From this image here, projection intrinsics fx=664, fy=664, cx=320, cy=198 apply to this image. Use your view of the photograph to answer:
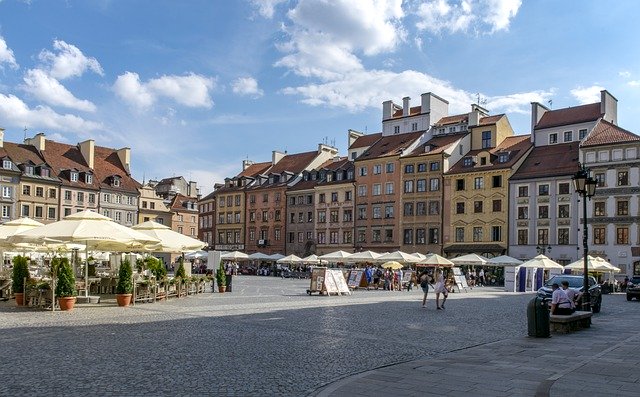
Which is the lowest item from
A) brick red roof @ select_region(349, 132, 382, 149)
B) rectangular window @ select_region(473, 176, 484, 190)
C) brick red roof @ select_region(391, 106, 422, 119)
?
rectangular window @ select_region(473, 176, 484, 190)

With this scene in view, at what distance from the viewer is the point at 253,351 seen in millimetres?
12680

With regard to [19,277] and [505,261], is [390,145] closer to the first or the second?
[505,261]

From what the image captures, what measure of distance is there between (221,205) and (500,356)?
79239mm

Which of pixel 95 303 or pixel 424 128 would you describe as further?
pixel 424 128

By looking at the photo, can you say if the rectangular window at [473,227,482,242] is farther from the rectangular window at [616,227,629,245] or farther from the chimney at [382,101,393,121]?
the chimney at [382,101,393,121]

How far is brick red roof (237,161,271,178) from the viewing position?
295ft

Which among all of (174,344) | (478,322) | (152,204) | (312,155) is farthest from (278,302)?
(152,204)

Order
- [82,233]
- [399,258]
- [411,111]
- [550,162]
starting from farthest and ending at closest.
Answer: [411,111], [550,162], [399,258], [82,233]

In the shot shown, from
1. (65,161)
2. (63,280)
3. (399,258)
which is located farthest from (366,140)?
(63,280)

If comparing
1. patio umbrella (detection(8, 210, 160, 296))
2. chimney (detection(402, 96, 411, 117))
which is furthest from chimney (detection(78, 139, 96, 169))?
patio umbrella (detection(8, 210, 160, 296))

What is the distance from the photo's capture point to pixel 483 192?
210 feet

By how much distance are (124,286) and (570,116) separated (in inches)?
2097

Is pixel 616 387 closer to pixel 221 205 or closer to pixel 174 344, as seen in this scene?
pixel 174 344

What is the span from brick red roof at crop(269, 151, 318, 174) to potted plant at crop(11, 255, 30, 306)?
62.2 metres
